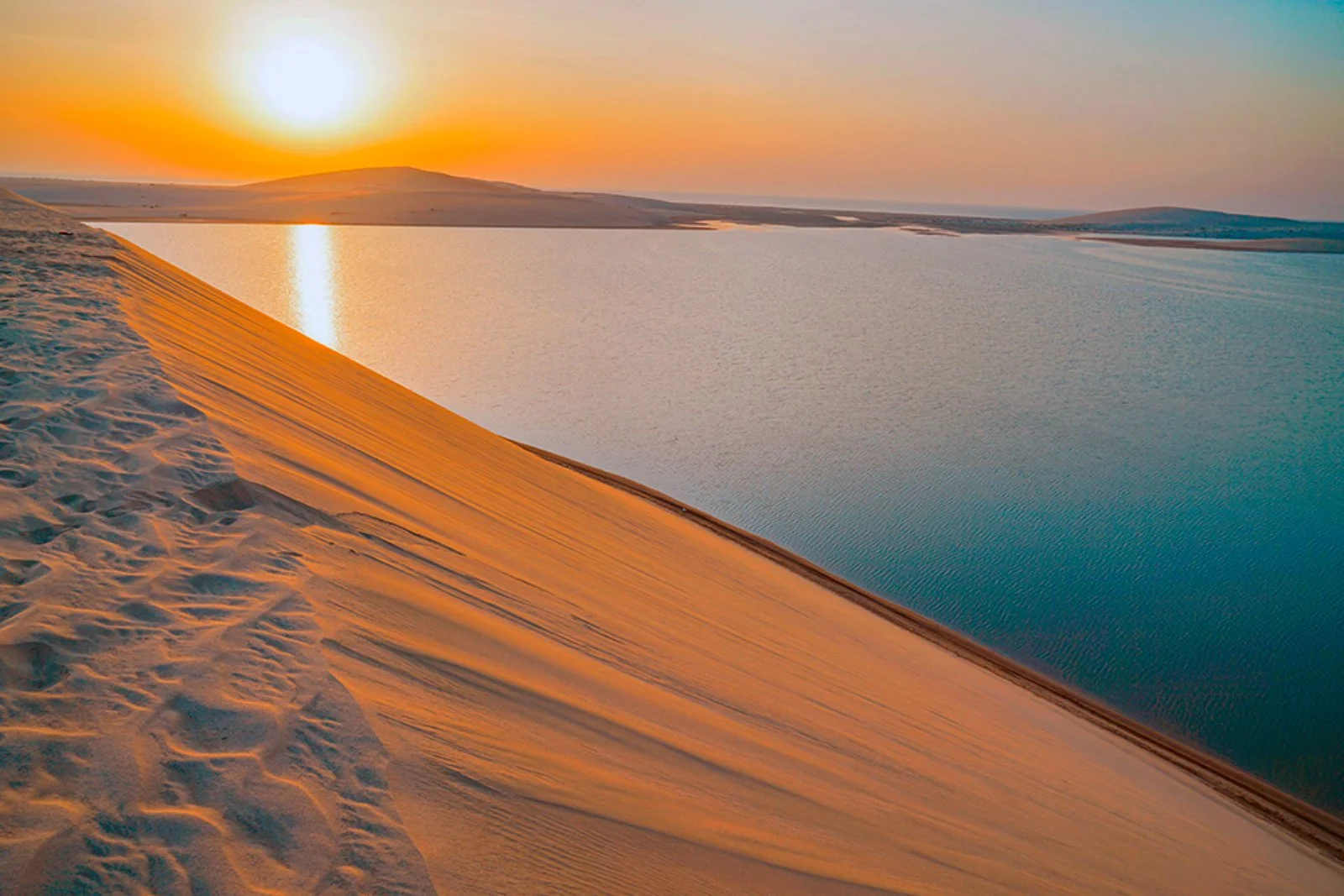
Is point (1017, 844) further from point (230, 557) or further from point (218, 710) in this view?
point (230, 557)

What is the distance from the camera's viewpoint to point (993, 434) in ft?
36.4

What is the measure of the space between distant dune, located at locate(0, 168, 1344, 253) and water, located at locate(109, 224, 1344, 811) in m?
27.3

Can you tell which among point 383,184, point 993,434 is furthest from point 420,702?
point 383,184

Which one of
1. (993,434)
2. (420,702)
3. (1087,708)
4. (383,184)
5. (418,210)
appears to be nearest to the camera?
(420,702)

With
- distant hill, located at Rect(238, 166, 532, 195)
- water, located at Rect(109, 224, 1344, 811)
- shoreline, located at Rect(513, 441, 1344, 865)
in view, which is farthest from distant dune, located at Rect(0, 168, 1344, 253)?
shoreline, located at Rect(513, 441, 1344, 865)

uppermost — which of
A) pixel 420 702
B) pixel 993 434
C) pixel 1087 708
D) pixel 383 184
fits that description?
pixel 383 184

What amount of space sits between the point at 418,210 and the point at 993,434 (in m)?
52.9

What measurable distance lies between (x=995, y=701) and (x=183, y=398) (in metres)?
5.18

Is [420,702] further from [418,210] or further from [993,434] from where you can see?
[418,210]

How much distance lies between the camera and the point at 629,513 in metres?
6.37

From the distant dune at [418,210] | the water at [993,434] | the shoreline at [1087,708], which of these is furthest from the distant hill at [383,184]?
the shoreline at [1087,708]

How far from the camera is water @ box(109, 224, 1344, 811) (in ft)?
21.0

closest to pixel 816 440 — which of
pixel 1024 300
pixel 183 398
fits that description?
pixel 183 398

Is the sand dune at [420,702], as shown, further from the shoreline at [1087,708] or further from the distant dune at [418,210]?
the distant dune at [418,210]
